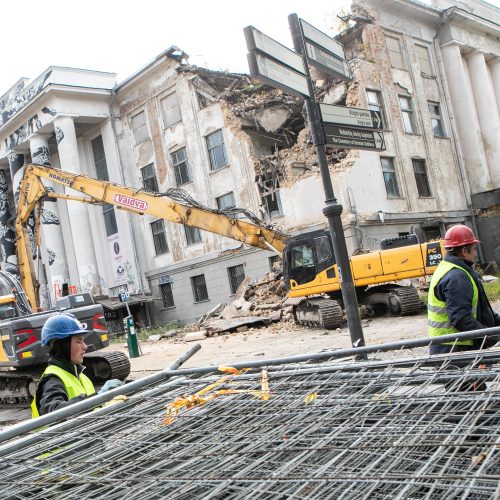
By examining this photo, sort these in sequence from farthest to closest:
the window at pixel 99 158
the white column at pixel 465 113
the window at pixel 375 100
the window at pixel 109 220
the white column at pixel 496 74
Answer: the white column at pixel 496 74
the window at pixel 99 158
the window at pixel 109 220
the white column at pixel 465 113
the window at pixel 375 100

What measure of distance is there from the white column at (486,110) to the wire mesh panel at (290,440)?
2906cm

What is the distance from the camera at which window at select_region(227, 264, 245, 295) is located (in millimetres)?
26297

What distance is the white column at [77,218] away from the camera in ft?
97.9

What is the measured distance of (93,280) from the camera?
30.6 meters

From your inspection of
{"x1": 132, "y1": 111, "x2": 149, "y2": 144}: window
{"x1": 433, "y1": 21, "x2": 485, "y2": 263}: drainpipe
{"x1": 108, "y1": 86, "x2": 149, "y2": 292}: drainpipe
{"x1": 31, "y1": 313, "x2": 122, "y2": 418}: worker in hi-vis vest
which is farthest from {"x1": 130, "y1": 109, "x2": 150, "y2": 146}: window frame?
{"x1": 31, "y1": 313, "x2": 122, "y2": 418}: worker in hi-vis vest

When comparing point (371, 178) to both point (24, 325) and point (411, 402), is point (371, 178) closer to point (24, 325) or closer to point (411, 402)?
point (24, 325)

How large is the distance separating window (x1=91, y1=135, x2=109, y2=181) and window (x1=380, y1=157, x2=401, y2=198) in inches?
619

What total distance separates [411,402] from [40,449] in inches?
68.9

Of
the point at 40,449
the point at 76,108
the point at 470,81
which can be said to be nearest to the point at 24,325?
the point at 40,449

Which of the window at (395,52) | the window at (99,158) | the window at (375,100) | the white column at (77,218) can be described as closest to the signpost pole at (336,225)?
the window at (375,100)

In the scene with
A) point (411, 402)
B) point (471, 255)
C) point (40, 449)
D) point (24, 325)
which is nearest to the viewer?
point (411, 402)

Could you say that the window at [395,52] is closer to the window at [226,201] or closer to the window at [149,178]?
the window at [226,201]

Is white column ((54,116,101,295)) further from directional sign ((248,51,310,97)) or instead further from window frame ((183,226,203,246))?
directional sign ((248,51,310,97))

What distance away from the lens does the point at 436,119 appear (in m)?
28.5
